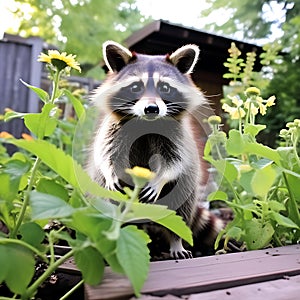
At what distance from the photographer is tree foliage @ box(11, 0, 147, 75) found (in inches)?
221

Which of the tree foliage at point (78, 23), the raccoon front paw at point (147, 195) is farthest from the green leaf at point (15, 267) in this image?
the tree foliage at point (78, 23)

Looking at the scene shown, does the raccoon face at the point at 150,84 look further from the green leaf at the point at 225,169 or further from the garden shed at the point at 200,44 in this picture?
the garden shed at the point at 200,44

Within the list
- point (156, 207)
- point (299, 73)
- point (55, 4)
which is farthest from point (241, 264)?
point (55, 4)

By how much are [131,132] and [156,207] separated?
0.35 meters

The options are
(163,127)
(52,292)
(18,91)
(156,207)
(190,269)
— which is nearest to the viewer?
(156,207)

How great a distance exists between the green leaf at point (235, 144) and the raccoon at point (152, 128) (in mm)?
74

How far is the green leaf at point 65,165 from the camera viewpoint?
50 cm

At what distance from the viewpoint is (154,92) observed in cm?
75

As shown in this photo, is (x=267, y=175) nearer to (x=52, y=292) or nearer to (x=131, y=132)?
(x=131, y=132)

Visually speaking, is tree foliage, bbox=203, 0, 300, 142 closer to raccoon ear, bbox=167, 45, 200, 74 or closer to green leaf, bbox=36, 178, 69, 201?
raccoon ear, bbox=167, 45, 200, 74

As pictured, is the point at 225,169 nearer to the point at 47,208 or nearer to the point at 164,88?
the point at 164,88

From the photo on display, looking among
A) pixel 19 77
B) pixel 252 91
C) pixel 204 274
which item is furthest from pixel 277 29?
pixel 204 274

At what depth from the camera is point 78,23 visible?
5711mm


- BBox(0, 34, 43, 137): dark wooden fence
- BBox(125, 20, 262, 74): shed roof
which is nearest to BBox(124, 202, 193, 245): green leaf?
BBox(125, 20, 262, 74): shed roof
